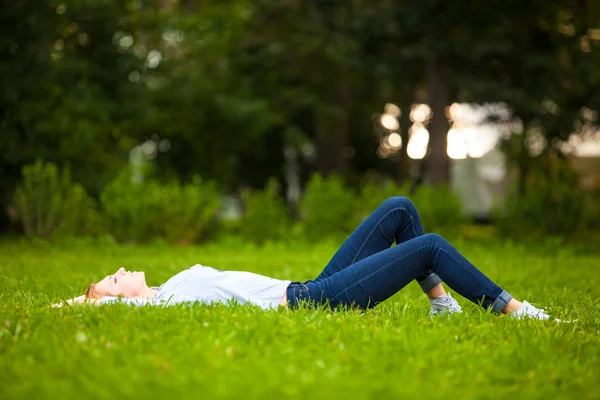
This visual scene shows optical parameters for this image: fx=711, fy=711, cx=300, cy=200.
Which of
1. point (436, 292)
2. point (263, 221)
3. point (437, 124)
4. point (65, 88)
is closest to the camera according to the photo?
point (436, 292)

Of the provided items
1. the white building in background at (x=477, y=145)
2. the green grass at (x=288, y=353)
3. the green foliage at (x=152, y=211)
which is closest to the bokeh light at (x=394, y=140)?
the white building in background at (x=477, y=145)

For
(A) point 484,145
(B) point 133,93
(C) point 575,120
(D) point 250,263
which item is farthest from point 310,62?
(D) point 250,263

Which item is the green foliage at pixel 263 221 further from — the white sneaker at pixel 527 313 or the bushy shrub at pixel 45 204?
the white sneaker at pixel 527 313

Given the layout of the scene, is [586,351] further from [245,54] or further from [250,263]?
[245,54]

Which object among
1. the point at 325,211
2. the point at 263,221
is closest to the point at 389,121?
the point at 325,211

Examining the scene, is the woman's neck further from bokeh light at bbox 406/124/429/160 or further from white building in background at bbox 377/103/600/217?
bokeh light at bbox 406/124/429/160

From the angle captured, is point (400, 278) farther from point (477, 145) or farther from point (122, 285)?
point (477, 145)

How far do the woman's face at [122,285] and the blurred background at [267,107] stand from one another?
814 centimetres

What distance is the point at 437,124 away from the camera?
18719mm

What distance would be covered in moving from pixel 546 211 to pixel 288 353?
462 inches

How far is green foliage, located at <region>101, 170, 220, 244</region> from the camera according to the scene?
1352cm

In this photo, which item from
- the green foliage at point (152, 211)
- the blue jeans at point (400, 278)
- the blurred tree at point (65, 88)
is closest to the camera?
the blue jeans at point (400, 278)

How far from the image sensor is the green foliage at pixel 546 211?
14445mm

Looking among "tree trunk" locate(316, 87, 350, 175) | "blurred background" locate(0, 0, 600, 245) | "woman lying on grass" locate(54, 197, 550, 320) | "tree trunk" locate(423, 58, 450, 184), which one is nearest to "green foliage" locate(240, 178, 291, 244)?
"blurred background" locate(0, 0, 600, 245)
